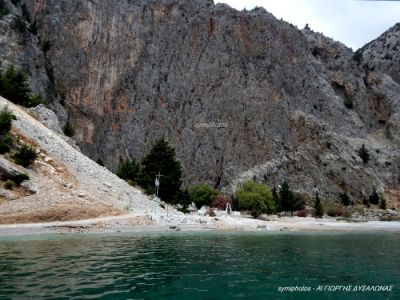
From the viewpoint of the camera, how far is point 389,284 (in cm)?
1698

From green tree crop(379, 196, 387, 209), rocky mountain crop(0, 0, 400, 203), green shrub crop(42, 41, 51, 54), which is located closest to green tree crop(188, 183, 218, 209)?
rocky mountain crop(0, 0, 400, 203)

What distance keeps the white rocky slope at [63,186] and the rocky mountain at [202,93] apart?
1854 inches

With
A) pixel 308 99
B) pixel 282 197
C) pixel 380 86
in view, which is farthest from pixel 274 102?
pixel 380 86

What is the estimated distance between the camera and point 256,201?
68.9 meters

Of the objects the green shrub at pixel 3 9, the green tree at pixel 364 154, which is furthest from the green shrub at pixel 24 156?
the green tree at pixel 364 154

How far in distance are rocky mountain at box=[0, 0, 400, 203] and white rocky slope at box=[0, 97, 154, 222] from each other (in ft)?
154

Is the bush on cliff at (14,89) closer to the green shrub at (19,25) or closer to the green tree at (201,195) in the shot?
the green tree at (201,195)

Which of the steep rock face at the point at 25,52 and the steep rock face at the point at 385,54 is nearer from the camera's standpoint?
the steep rock face at the point at 25,52

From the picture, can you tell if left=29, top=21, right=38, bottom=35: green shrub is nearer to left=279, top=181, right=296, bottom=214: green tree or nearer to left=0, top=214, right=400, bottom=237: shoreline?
left=279, top=181, right=296, bottom=214: green tree

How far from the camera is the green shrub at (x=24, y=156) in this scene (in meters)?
42.6

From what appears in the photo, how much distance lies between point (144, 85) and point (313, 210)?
54705mm

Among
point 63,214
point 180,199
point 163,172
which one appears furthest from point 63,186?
point 180,199

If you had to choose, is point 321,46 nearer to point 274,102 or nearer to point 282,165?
point 274,102

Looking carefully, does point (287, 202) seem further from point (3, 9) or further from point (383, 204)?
point (3, 9)
